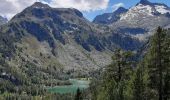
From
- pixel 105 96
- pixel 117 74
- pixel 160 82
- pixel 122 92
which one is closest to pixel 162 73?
pixel 160 82

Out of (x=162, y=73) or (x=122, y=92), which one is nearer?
(x=162, y=73)

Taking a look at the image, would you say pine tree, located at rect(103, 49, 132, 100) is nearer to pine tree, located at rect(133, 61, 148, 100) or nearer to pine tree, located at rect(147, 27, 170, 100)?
pine tree, located at rect(133, 61, 148, 100)

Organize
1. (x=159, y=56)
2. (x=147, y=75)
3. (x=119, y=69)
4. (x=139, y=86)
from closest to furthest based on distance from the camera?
(x=159, y=56) < (x=147, y=75) < (x=119, y=69) < (x=139, y=86)

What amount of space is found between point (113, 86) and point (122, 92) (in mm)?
1930

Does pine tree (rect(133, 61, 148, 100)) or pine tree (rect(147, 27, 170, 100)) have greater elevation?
pine tree (rect(147, 27, 170, 100))

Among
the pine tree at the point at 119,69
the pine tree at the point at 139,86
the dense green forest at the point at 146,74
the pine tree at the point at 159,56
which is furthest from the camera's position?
the pine tree at the point at 139,86

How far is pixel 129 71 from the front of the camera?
57.2 metres

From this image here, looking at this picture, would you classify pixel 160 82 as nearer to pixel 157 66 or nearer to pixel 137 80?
pixel 157 66

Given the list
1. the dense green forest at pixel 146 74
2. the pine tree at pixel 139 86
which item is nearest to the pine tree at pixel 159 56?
the dense green forest at pixel 146 74

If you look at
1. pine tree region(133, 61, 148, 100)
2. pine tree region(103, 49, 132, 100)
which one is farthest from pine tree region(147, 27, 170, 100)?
pine tree region(103, 49, 132, 100)

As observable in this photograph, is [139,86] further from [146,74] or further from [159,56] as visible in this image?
[159,56]

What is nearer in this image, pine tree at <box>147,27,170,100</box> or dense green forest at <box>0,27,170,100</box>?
pine tree at <box>147,27,170,100</box>

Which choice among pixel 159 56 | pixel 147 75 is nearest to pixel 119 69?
pixel 147 75

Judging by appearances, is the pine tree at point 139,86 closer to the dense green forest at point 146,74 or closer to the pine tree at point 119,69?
the dense green forest at point 146,74
